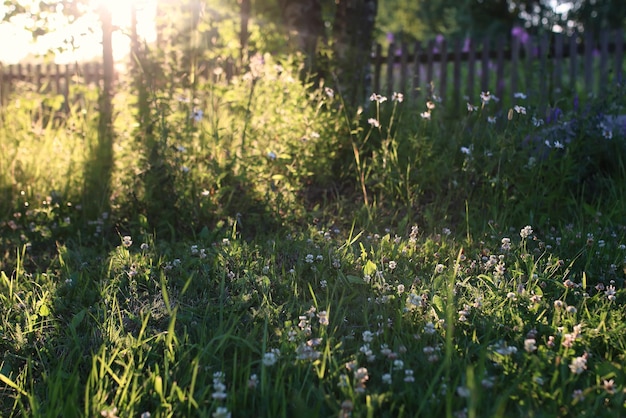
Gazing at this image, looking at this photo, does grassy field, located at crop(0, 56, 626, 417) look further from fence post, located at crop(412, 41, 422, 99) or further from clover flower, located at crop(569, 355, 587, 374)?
fence post, located at crop(412, 41, 422, 99)

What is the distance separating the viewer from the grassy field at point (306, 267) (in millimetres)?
1990

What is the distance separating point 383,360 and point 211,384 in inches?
24.3

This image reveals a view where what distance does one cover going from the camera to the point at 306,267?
3.03 m

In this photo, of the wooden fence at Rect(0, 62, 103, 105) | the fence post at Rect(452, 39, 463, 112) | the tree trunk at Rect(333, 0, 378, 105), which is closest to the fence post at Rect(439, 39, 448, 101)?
the fence post at Rect(452, 39, 463, 112)

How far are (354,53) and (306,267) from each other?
9.69ft

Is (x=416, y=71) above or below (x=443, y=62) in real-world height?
below

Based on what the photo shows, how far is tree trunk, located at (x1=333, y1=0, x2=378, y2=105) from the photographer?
5.39m

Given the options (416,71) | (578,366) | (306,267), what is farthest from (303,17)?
(578,366)

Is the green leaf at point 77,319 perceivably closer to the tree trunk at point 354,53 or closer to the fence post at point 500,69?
the tree trunk at point 354,53

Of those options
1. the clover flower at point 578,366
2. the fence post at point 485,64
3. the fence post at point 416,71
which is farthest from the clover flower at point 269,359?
the fence post at point 485,64

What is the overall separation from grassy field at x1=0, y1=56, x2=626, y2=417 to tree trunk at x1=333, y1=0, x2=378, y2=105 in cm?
40

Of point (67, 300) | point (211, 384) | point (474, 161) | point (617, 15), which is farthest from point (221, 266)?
→ point (617, 15)

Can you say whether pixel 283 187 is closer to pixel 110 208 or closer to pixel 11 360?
pixel 110 208

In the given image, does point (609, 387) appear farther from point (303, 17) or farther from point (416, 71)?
point (303, 17)
